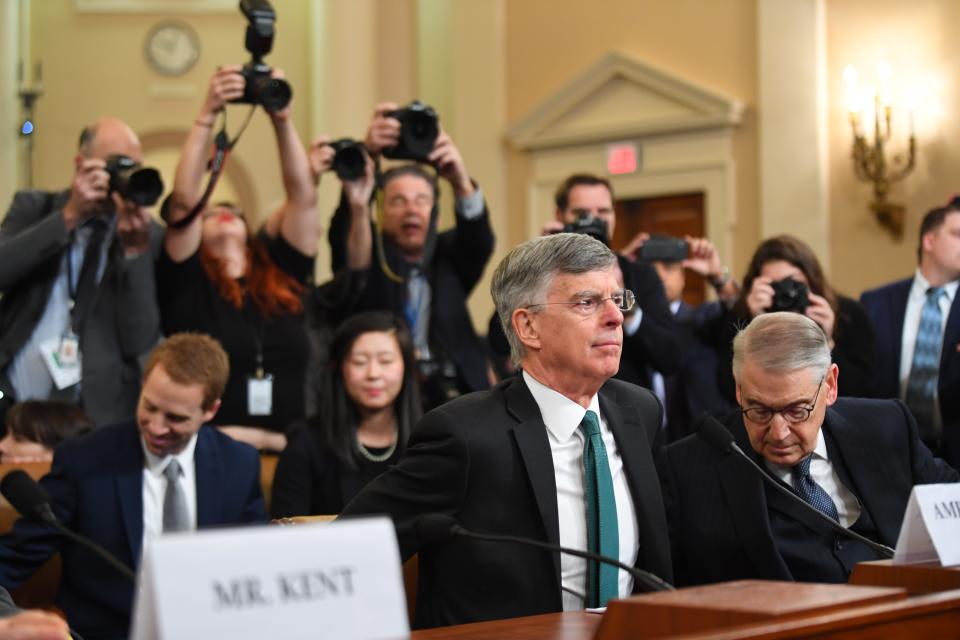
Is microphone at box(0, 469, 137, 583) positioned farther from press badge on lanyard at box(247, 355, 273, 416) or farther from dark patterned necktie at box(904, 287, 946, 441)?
dark patterned necktie at box(904, 287, 946, 441)

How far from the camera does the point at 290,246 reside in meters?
4.72

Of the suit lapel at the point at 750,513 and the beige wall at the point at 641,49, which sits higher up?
the beige wall at the point at 641,49

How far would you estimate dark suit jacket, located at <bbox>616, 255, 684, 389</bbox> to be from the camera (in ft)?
14.3

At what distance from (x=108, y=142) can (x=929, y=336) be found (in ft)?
8.70

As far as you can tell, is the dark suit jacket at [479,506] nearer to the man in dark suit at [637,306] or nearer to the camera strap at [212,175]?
the man in dark suit at [637,306]

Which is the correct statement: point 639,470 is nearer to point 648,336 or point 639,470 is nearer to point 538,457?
point 538,457

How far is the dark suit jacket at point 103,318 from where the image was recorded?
425 centimetres

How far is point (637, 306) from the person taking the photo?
174 inches

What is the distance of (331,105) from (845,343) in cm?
726

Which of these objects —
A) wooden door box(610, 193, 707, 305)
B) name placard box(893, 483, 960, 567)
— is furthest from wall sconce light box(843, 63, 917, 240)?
name placard box(893, 483, 960, 567)

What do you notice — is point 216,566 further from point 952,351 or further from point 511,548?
point 952,351

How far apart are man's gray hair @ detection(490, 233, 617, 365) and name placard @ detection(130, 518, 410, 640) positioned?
120 centimetres

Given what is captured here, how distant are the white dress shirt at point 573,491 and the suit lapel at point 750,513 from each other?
320 millimetres

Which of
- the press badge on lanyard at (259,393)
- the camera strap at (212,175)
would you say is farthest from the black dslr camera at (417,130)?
the press badge on lanyard at (259,393)
